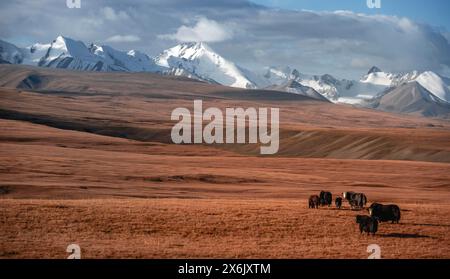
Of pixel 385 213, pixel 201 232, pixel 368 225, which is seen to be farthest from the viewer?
pixel 385 213

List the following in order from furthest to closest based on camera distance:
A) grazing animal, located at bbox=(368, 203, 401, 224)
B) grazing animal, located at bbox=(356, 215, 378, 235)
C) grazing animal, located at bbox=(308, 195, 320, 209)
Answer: grazing animal, located at bbox=(308, 195, 320, 209) < grazing animal, located at bbox=(368, 203, 401, 224) < grazing animal, located at bbox=(356, 215, 378, 235)

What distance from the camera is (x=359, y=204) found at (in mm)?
38500

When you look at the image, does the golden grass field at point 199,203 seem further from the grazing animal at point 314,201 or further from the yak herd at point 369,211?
the grazing animal at point 314,201

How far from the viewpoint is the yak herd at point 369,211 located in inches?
1174

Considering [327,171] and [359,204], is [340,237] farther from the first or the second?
[327,171]

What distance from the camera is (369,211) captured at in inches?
1350

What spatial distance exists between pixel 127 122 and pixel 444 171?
119 metres

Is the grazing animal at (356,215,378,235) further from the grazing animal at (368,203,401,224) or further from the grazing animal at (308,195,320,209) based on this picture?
the grazing animal at (308,195,320,209)

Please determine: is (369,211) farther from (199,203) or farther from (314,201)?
(199,203)

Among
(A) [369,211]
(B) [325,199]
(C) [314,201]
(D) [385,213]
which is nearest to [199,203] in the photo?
(C) [314,201]

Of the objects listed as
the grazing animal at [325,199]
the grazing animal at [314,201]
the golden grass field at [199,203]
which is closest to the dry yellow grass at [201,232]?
the golden grass field at [199,203]

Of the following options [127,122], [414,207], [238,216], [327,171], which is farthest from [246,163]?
[127,122]

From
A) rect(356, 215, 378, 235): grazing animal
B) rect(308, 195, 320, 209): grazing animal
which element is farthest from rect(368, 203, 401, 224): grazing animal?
rect(308, 195, 320, 209): grazing animal

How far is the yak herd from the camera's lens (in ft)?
97.8
